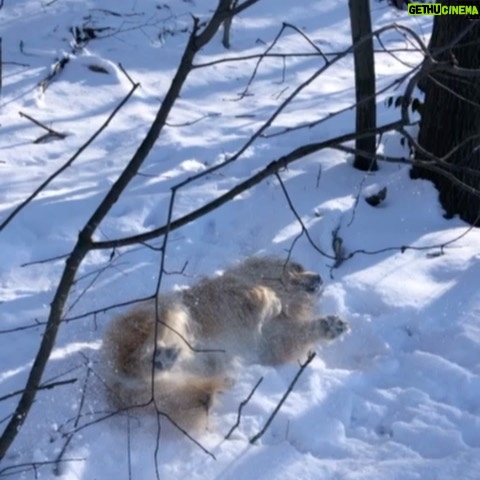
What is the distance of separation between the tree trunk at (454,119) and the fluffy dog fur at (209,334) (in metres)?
1.40

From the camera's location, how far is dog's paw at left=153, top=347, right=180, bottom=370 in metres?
3.77

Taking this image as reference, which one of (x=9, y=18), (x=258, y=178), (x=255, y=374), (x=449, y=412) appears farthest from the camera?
(x=9, y=18)

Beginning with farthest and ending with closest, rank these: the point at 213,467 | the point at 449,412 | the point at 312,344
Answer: the point at 312,344 < the point at 449,412 < the point at 213,467

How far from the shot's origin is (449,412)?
12.1 ft

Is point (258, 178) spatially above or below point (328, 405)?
above

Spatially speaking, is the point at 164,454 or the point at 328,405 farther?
the point at 328,405

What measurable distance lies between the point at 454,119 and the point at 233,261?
1.72 m

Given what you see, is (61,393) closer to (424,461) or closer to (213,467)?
(213,467)

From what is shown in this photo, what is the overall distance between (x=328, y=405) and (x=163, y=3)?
726 centimetres

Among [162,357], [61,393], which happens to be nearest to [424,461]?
[162,357]

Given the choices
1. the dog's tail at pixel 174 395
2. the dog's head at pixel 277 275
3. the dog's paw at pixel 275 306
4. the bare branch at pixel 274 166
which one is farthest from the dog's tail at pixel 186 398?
the bare branch at pixel 274 166

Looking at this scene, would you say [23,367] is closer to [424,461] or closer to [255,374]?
[255,374]

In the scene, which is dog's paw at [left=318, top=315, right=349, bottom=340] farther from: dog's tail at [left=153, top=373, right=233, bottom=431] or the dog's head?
dog's tail at [left=153, top=373, right=233, bottom=431]

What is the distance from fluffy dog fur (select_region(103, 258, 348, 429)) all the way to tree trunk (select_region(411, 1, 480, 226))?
4.61 ft
